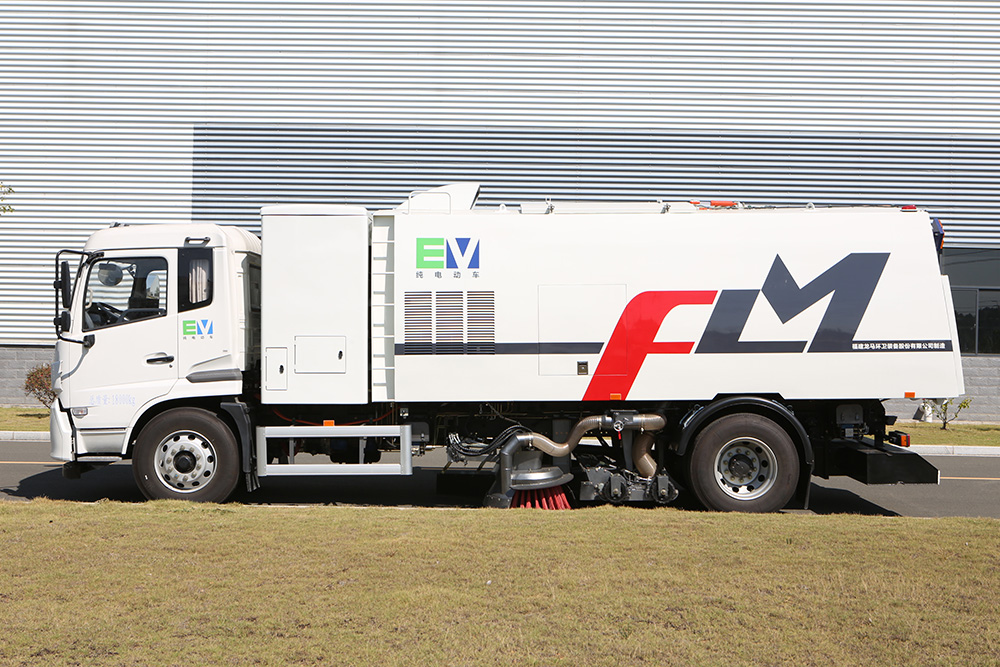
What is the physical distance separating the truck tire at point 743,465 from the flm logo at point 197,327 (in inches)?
191

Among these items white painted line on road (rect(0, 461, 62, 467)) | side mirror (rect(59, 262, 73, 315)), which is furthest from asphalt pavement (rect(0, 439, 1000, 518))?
side mirror (rect(59, 262, 73, 315))

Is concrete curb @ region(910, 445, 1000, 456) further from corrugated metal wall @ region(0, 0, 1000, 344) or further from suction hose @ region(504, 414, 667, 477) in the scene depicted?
suction hose @ region(504, 414, 667, 477)

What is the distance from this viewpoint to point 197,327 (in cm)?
818

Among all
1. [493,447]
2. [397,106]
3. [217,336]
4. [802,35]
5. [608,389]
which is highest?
[802,35]

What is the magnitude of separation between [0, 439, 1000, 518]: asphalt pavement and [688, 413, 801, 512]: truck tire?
694 mm

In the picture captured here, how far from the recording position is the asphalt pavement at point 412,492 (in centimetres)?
877

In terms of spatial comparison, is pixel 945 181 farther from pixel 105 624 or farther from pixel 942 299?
pixel 105 624

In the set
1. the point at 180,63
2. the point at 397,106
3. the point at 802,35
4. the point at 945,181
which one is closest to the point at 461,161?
the point at 397,106

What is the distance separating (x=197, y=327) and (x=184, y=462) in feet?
4.38

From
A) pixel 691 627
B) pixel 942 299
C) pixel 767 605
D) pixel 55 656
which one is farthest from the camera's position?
pixel 942 299

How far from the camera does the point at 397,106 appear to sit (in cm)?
1855

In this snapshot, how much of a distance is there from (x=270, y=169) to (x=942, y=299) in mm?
14538

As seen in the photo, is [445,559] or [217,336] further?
[217,336]

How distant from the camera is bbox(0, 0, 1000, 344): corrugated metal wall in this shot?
1848 centimetres
